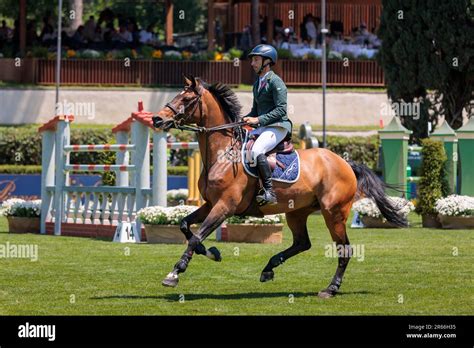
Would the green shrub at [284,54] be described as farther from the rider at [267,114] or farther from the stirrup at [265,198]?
the stirrup at [265,198]

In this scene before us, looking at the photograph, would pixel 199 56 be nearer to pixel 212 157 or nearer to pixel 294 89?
pixel 294 89

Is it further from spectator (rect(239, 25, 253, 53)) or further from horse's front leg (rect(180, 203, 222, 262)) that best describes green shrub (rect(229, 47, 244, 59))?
horse's front leg (rect(180, 203, 222, 262))

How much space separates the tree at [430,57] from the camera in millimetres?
36250

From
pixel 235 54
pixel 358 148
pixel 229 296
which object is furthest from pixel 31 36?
pixel 229 296

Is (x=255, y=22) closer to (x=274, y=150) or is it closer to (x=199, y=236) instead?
(x=274, y=150)

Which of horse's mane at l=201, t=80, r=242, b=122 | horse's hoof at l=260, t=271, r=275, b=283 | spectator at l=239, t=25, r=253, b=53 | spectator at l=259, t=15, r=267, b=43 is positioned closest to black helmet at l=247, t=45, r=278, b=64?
horse's mane at l=201, t=80, r=242, b=122

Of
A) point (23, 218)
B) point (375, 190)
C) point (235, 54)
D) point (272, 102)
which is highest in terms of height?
point (235, 54)

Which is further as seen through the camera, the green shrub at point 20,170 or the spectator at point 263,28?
the spectator at point 263,28

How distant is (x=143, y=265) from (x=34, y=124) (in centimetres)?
2693

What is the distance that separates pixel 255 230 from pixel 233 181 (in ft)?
19.8

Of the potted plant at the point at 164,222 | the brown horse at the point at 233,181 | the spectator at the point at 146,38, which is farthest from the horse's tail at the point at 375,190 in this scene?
the spectator at the point at 146,38

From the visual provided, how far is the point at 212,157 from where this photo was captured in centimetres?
1405

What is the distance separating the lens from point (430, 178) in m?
24.3

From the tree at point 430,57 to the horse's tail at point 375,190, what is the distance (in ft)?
68.2
